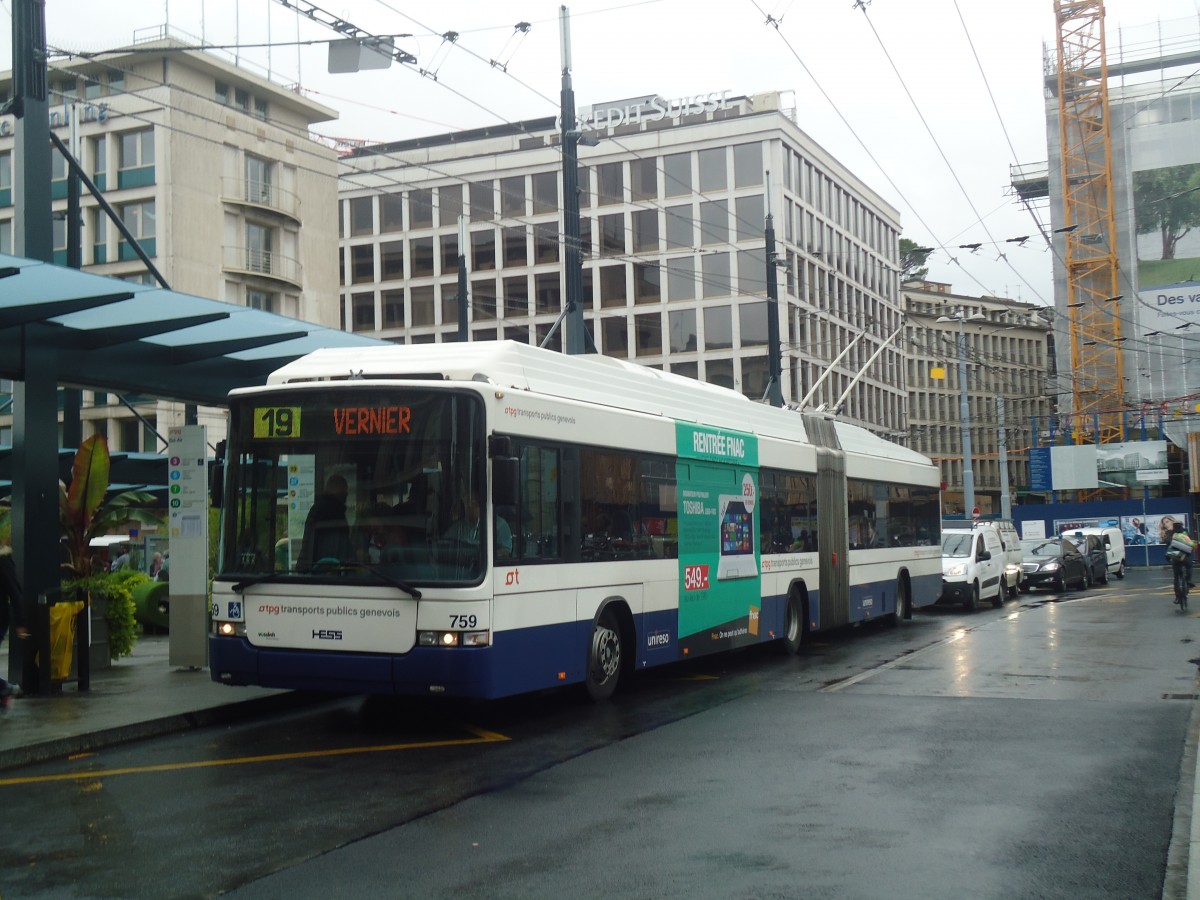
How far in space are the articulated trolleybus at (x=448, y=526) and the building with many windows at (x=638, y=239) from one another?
55.9 metres

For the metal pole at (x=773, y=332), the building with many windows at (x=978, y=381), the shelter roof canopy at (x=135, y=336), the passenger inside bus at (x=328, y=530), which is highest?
the building with many windows at (x=978, y=381)

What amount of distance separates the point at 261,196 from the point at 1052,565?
38.1m

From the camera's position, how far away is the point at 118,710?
11.7 metres

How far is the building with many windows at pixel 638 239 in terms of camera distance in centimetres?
7038

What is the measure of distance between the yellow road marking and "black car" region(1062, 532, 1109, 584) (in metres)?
31.9

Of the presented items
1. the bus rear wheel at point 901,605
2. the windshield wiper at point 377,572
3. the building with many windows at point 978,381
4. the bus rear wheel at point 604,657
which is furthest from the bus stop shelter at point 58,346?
the building with many windows at point 978,381

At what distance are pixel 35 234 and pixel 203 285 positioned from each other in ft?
148

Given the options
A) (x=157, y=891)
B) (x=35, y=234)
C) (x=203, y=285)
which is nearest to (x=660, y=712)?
(x=157, y=891)

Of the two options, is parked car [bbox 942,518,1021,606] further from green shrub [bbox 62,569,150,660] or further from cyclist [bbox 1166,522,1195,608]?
green shrub [bbox 62,569,150,660]

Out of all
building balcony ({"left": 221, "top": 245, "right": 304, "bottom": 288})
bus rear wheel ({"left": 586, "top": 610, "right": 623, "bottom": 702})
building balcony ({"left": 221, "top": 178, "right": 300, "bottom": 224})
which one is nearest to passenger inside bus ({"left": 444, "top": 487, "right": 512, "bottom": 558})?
bus rear wheel ({"left": 586, "top": 610, "right": 623, "bottom": 702})

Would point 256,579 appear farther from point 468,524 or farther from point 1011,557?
point 1011,557

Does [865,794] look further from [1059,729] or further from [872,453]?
[872,453]

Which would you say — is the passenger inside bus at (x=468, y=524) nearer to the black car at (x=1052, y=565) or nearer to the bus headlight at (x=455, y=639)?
the bus headlight at (x=455, y=639)

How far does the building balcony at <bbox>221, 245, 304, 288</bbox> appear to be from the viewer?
58284mm
